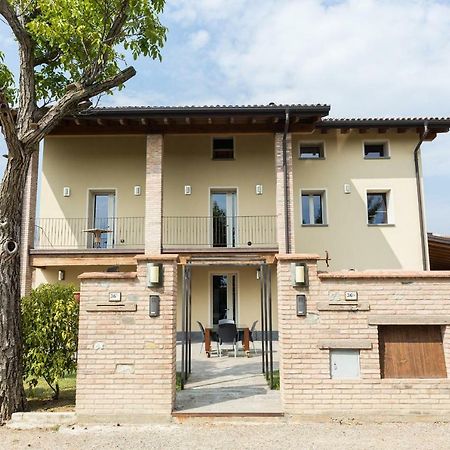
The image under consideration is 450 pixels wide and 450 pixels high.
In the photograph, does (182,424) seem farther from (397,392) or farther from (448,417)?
(448,417)

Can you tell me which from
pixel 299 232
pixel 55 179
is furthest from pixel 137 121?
pixel 299 232

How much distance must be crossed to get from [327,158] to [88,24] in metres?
9.23

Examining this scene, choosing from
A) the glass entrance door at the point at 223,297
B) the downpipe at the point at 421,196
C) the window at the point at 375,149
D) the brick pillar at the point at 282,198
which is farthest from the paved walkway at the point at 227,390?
the window at the point at 375,149

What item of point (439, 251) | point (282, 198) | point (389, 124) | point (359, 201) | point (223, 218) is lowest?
point (439, 251)

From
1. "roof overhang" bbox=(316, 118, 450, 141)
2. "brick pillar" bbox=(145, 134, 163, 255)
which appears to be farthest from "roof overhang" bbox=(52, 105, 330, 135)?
"roof overhang" bbox=(316, 118, 450, 141)

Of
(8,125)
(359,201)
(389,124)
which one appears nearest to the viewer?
(8,125)

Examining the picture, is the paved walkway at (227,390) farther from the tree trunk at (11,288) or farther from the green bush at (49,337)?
the tree trunk at (11,288)

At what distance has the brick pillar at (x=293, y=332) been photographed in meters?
5.15

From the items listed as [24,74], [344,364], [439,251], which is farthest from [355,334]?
[439,251]

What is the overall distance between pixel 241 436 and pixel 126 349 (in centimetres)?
178

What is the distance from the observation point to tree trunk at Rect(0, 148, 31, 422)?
5293mm

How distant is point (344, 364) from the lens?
519cm

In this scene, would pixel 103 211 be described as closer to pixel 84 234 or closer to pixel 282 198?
pixel 84 234

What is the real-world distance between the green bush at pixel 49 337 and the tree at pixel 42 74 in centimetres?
21
